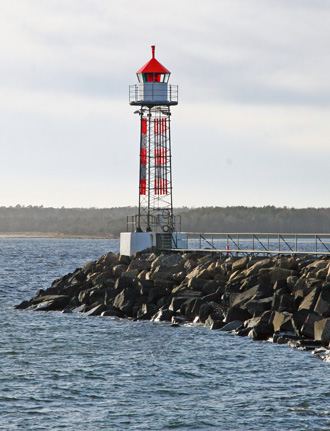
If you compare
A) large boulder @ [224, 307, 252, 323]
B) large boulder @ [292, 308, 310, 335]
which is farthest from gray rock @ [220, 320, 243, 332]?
large boulder @ [292, 308, 310, 335]

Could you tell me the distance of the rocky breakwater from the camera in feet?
72.0

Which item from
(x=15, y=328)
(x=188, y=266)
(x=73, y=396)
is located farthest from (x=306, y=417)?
(x=188, y=266)

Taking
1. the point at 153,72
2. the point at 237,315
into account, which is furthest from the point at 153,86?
the point at 237,315

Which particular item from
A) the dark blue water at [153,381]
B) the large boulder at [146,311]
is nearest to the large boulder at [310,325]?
the dark blue water at [153,381]

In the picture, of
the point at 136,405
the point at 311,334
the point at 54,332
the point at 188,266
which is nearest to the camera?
the point at 136,405

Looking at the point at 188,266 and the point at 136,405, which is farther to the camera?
the point at 188,266

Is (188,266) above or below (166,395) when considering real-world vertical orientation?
above

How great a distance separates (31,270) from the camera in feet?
204

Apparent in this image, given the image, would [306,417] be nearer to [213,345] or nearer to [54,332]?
[213,345]

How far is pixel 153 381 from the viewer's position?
17.3 m

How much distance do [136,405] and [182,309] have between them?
458 inches

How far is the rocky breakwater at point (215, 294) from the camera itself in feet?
72.0

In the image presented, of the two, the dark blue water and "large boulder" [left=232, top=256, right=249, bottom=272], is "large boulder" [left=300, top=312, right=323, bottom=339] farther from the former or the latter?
"large boulder" [left=232, top=256, right=249, bottom=272]

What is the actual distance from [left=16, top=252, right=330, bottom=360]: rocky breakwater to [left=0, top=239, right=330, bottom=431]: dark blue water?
1.00 m
